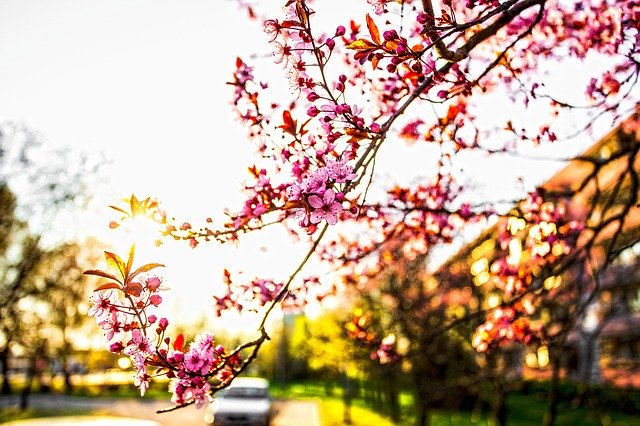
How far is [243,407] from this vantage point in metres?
13.6

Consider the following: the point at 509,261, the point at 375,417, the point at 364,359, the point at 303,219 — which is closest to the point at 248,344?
the point at 303,219

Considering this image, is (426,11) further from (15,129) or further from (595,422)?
(595,422)

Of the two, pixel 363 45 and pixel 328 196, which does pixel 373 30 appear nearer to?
pixel 363 45

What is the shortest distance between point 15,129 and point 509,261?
567 inches

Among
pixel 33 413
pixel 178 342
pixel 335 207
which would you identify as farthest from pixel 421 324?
pixel 33 413

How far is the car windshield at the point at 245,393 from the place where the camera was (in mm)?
14711

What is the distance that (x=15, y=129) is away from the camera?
13.8 meters

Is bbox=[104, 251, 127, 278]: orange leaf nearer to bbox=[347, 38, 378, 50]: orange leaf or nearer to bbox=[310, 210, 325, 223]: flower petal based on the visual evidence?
bbox=[310, 210, 325, 223]: flower petal

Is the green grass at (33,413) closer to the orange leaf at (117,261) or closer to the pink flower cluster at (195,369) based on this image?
the pink flower cluster at (195,369)

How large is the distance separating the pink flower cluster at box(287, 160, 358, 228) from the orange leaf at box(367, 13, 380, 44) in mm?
583

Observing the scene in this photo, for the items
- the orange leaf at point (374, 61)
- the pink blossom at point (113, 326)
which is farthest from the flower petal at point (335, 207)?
the pink blossom at point (113, 326)

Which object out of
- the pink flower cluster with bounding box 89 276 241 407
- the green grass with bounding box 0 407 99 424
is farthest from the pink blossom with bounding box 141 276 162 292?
the green grass with bounding box 0 407 99 424

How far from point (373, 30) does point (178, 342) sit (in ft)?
6.08

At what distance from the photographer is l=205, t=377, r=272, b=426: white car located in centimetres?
1328
